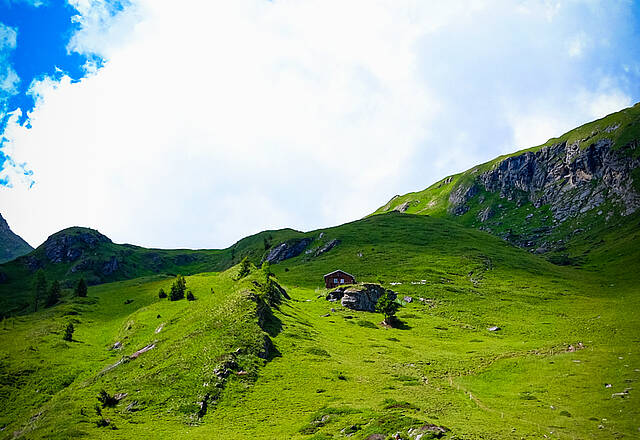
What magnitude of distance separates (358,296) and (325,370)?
2262 inches

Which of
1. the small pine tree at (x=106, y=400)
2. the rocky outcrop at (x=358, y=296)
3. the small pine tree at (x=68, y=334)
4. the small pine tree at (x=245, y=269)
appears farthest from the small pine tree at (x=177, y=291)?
the small pine tree at (x=106, y=400)

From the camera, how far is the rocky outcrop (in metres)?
106

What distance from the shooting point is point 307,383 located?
153ft

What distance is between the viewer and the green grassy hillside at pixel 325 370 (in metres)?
35.1

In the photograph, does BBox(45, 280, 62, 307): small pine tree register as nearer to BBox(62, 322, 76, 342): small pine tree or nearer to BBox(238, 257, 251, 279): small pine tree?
BBox(62, 322, 76, 342): small pine tree

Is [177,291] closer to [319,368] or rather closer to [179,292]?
[179,292]

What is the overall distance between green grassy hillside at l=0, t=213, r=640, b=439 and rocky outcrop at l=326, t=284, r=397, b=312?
4.15 m

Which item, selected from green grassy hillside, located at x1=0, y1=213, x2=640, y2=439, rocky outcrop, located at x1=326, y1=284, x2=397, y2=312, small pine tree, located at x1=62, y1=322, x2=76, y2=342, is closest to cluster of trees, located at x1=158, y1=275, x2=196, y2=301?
green grassy hillside, located at x1=0, y1=213, x2=640, y2=439

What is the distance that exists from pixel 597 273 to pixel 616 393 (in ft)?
480

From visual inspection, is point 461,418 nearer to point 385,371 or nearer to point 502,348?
point 385,371

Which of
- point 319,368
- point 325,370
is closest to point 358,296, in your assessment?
point 319,368

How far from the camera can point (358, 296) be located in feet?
352

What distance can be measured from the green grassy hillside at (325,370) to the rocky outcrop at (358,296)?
13.6 ft

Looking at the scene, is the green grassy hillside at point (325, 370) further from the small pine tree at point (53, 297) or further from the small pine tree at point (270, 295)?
the small pine tree at point (53, 297)
